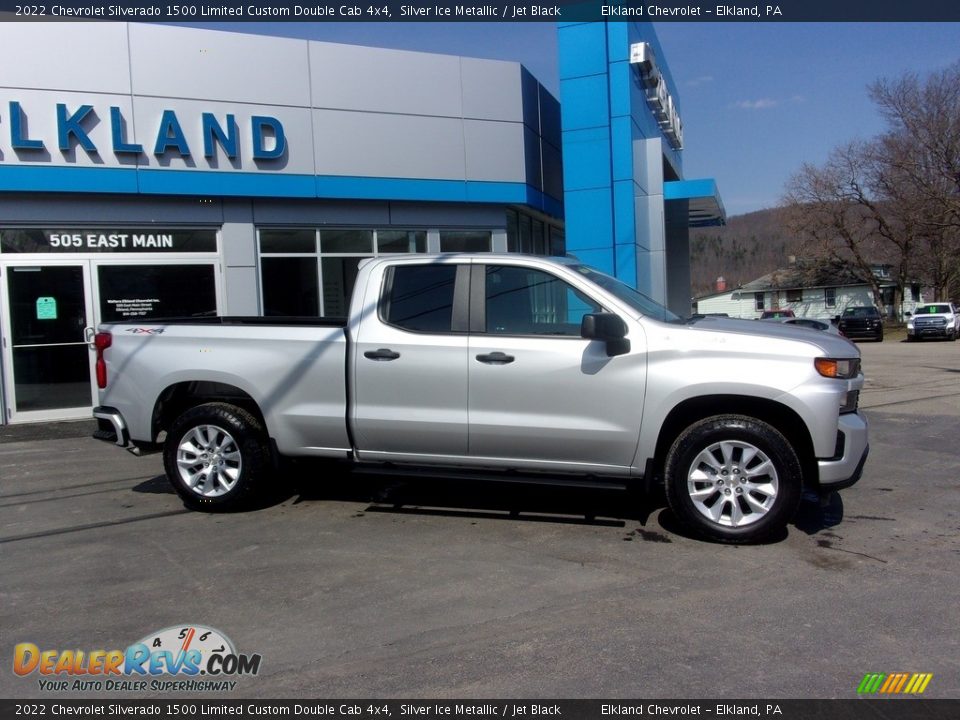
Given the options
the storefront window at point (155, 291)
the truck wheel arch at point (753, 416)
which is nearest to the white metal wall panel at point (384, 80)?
the storefront window at point (155, 291)

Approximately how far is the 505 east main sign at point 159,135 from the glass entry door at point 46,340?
1.74m

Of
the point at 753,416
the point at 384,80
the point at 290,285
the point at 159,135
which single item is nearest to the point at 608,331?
the point at 753,416

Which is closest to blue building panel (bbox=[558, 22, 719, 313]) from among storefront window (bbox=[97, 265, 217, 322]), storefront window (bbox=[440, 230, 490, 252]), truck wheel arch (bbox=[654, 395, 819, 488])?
storefront window (bbox=[440, 230, 490, 252])

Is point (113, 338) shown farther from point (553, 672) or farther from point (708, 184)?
point (708, 184)

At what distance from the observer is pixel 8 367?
1159 centimetres

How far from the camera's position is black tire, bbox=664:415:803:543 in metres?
5.11

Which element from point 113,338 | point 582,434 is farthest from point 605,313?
point 113,338

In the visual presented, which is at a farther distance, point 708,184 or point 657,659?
point 708,184

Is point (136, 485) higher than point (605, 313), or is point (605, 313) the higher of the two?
point (605, 313)

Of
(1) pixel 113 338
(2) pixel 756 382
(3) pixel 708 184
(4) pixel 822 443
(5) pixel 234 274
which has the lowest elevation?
(4) pixel 822 443

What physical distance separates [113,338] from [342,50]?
8.24 m

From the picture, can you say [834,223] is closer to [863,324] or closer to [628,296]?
[863,324]

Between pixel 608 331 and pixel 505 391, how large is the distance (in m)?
0.86
